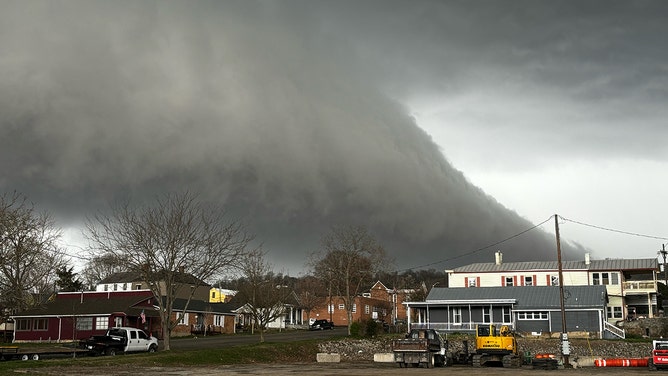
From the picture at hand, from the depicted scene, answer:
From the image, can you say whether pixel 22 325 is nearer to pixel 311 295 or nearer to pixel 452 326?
pixel 452 326

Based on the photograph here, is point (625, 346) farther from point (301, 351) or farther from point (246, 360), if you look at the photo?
point (246, 360)

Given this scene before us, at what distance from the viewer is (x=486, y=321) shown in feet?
235

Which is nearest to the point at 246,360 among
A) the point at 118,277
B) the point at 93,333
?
the point at 93,333

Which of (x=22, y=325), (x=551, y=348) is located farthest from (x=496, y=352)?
(x=22, y=325)

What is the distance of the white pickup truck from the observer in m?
43.1

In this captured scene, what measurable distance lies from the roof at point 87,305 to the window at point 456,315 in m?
32.6

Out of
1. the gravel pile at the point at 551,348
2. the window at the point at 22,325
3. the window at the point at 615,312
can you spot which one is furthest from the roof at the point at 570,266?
the window at the point at 22,325

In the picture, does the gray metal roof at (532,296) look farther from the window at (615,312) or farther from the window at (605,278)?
the window at (605,278)

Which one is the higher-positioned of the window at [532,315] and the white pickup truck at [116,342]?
the window at [532,315]

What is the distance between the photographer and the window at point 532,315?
69.6 m

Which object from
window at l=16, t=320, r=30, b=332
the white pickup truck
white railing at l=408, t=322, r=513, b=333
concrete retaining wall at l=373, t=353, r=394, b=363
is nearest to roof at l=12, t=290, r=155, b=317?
window at l=16, t=320, r=30, b=332

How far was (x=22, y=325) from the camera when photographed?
2785 inches

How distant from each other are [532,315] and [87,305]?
151ft

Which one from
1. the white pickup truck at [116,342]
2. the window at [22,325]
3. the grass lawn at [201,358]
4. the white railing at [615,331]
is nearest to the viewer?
the grass lawn at [201,358]
